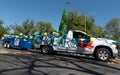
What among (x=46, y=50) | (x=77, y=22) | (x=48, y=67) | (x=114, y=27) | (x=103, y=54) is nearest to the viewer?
(x=48, y=67)

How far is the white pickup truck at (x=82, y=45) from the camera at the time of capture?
13.8m

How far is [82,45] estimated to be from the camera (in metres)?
14.6

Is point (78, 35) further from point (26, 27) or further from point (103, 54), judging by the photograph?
point (26, 27)

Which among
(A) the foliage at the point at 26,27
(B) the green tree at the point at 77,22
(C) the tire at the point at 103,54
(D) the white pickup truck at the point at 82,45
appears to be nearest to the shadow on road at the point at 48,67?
(C) the tire at the point at 103,54

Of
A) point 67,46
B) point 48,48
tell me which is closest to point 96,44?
point 67,46

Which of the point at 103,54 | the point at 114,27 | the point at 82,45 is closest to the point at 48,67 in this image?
the point at 103,54

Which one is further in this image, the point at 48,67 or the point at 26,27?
the point at 26,27

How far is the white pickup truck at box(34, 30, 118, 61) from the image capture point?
45.2ft

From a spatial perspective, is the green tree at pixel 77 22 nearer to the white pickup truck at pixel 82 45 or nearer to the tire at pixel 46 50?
the tire at pixel 46 50

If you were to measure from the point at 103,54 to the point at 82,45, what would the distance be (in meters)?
1.59

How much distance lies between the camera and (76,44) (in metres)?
14.9

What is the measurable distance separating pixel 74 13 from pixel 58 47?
37017mm

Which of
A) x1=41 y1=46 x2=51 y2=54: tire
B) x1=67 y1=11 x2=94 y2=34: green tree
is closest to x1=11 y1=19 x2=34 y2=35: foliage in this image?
x1=67 y1=11 x2=94 y2=34: green tree

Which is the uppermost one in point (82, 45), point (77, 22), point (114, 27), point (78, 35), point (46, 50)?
point (114, 27)
